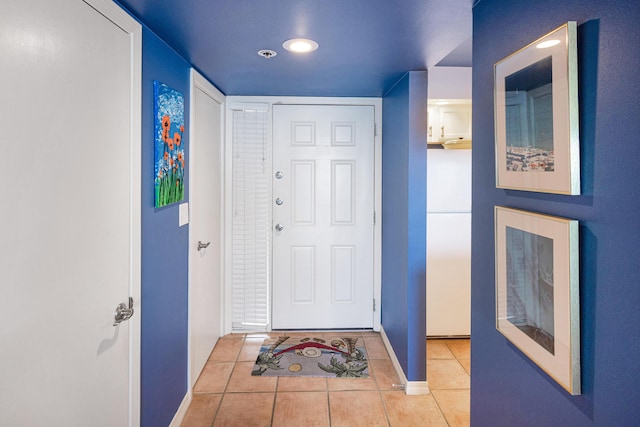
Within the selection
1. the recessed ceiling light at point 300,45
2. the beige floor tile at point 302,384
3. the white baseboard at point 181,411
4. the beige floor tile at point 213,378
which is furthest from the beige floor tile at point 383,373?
the recessed ceiling light at point 300,45

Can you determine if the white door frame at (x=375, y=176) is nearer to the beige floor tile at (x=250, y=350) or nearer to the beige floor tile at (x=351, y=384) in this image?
the beige floor tile at (x=250, y=350)

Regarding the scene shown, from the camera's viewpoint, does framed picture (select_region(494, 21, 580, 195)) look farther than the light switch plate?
No

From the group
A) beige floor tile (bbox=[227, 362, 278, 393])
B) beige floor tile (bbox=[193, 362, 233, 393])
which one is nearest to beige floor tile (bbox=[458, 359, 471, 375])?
beige floor tile (bbox=[227, 362, 278, 393])

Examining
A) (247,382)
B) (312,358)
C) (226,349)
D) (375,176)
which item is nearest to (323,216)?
(375,176)

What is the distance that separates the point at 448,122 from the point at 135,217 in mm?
3145

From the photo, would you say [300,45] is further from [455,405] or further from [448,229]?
[455,405]

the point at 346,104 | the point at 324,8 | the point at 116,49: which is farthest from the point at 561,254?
the point at 346,104

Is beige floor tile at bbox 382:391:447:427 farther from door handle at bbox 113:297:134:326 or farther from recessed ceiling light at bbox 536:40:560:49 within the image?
recessed ceiling light at bbox 536:40:560:49

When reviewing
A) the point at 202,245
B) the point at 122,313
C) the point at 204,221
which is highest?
the point at 204,221

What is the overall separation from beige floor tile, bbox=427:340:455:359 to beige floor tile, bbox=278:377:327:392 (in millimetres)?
938

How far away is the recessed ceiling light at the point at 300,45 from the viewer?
1.97m

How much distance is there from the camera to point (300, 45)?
202 centimetres

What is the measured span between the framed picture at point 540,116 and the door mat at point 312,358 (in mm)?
2009

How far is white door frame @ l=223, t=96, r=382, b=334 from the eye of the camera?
3361 millimetres
